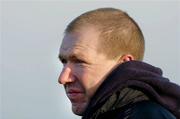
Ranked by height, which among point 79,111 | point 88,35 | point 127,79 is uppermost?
point 88,35

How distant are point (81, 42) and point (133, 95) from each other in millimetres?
599

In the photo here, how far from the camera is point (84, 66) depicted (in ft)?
11.7

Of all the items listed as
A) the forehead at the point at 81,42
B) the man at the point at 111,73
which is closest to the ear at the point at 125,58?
the man at the point at 111,73

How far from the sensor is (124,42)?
368 cm

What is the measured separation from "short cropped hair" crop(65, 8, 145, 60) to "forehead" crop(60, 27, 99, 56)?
0.04 m

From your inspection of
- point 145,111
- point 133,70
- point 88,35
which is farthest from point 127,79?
point 88,35

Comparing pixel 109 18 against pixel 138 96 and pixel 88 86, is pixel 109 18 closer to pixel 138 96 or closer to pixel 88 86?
pixel 88 86

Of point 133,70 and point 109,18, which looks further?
point 109,18

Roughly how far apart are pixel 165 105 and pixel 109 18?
2.93 feet

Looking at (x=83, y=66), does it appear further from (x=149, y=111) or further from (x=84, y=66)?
(x=149, y=111)

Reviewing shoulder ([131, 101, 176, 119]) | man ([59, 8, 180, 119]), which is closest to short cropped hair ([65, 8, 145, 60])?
man ([59, 8, 180, 119])

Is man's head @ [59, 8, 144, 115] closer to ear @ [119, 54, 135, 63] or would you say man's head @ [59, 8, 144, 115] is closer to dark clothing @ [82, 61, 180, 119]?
ear @ [119, 54, 135, 63]

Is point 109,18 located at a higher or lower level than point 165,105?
higher

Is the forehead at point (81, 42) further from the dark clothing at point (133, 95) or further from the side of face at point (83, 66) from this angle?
the dark clothing at point (133, 95)
